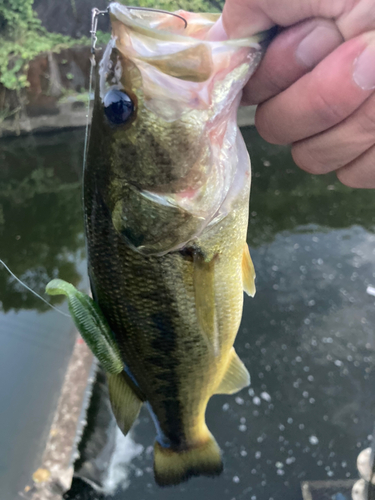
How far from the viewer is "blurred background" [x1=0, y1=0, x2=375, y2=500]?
2039 millimetres

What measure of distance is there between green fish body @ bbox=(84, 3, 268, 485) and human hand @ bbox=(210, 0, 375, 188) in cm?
6

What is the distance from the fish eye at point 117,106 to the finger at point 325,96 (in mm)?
357

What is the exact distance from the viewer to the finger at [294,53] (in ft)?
2.32

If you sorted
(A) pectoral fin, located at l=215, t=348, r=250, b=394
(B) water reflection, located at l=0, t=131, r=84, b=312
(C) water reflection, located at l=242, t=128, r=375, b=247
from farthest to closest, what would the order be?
(C) water reflection, located at l=242, t=128, r=375, b=247, (B) water reflection, located at l=0, t=131, r=84, b=312, (A) pectoral fin, located at l=215, t=348, r=250, b=394

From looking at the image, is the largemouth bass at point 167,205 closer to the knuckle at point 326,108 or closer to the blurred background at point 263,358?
the knuckle at point 326,108

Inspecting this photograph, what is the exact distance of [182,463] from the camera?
1.34m

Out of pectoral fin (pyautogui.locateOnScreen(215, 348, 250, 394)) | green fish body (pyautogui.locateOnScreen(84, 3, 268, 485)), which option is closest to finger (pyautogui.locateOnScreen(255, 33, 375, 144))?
green fish body (pyautogui.locateOnScreen(84, 3, 268, 485))

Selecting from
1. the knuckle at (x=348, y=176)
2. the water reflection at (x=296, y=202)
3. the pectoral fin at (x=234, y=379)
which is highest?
the knuckle at (x=348, y=176)

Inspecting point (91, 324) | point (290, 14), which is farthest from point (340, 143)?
point (91, 324)

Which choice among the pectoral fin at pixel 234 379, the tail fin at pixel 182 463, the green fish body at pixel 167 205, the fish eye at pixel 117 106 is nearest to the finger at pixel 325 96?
the green fish body at pixel 167 205

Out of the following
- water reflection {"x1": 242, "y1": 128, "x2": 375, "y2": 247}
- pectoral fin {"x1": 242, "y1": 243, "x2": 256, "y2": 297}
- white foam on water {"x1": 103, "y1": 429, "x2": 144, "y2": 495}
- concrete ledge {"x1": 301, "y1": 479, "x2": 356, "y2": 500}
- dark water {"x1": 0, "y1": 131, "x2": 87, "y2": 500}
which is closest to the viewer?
pectoral fin {"x1": 242, "y1": 243, "x2": 256, "y2": 297}

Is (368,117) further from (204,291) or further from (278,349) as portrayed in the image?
(278,349)

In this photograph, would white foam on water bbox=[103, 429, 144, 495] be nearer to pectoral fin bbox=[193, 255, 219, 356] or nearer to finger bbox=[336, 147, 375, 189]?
pectoral fin bbox=[193, 255, 219, 356]

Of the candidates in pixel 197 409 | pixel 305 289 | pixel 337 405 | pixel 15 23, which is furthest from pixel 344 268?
pixel 15 23
